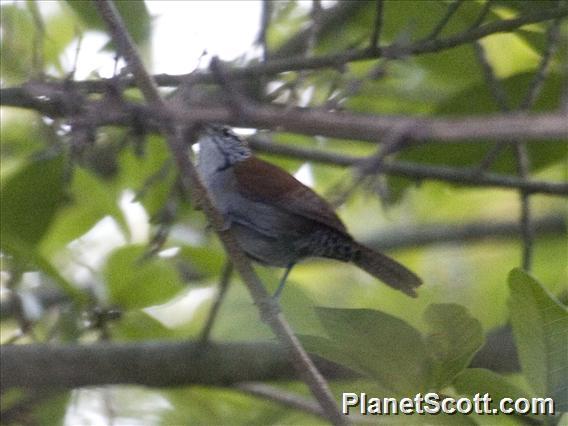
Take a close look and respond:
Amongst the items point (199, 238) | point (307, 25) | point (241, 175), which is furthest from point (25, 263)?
point (307, 25)

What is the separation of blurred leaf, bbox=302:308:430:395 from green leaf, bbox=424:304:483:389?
1.3 inches

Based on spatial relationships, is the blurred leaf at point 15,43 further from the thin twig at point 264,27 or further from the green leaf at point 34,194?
the thin twig at point 264,27

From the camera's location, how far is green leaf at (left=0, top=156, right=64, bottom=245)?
285 centimetres

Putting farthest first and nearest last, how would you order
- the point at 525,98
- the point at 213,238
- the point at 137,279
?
1. the point at 213,238
2. the point at 525,98
3. the point at 137,279

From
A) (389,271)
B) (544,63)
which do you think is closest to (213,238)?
(389,271)

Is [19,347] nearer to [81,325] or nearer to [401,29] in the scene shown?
[81,325]

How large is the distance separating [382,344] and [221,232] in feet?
1.51

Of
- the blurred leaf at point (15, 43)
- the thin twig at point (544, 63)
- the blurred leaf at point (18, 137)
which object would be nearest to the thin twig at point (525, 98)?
the thin twig at point (544, 63)

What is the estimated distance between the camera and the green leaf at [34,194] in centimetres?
285

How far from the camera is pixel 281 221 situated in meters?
3.09

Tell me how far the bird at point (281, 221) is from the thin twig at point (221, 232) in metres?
0.70

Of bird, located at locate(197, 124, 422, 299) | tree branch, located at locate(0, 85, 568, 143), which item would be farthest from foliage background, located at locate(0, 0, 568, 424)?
tree branch, located at locate(0, 85, 568, 143)

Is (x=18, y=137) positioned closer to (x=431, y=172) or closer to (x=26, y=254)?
(x=26, y=254)

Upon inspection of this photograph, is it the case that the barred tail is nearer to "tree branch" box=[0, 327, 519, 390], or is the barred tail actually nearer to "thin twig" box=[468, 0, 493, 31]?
"tree branch" box=[0, 327, 519, 390]
